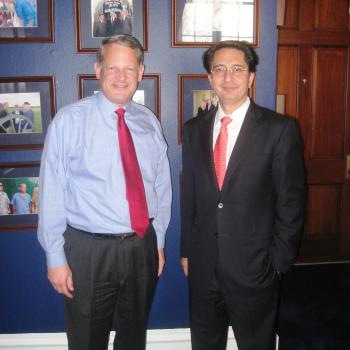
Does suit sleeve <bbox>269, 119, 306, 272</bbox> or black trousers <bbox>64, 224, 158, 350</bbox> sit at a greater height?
suit sleeve <bbox>269, 119, 306, 272</bbox>

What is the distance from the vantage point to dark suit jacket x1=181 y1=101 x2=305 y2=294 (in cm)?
149

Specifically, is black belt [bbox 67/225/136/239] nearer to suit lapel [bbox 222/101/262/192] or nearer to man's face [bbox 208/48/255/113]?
suit lapel [bbox 222/101/262/192]

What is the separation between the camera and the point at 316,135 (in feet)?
11.1

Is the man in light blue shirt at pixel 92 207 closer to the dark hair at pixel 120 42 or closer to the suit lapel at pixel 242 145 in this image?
the dark hair at pixel 120 42

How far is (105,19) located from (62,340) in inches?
67.8

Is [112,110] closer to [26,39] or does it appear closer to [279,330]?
[26,39]

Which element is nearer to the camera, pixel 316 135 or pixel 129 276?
pixel 129 276

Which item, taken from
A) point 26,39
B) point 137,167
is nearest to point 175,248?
point 137,167

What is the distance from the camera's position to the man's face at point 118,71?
1.52 m

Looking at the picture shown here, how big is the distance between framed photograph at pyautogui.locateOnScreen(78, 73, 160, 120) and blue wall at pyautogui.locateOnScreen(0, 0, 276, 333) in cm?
3

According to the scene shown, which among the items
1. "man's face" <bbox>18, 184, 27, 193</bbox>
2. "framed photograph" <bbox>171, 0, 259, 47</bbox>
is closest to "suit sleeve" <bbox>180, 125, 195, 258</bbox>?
"framed photograph" <bbox>171, 0, 259, 47</bbox>

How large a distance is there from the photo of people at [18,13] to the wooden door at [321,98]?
2114 mm

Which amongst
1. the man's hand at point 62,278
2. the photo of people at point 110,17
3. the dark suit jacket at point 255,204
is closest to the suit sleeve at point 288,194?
the dark suit jacket at point 255,204

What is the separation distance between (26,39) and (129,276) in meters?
1.22
